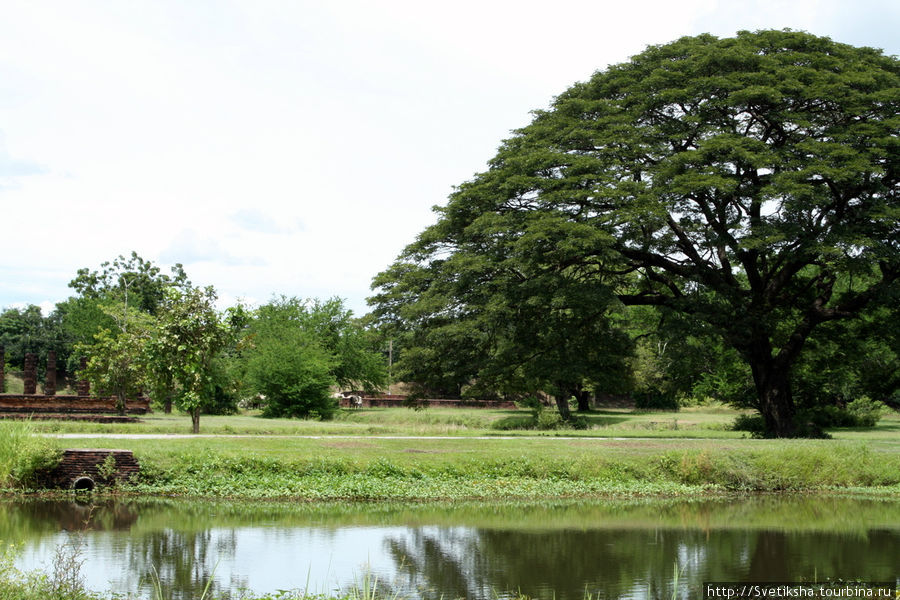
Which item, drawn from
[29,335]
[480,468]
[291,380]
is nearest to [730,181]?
[480,468]

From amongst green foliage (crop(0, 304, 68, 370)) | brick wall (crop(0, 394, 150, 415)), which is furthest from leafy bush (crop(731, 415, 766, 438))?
green foliage (crop(0, 304, 68, 370))

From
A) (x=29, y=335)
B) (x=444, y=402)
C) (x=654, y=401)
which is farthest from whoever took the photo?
(x=29, y=335)

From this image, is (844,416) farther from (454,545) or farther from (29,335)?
(29,335)

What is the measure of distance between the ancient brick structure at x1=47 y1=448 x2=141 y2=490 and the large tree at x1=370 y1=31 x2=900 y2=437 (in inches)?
579

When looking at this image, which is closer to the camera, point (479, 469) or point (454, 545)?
point (454, 545)

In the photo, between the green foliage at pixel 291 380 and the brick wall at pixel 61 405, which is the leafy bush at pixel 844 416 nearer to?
the green foliage at pixel 291 380

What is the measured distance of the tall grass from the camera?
54.7 ft

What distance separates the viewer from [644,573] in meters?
11.2

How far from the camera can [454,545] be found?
42.2 feet

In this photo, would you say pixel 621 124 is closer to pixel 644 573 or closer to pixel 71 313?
pixel 644 573

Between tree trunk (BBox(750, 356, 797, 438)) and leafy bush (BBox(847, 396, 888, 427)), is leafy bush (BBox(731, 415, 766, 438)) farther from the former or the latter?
leafy bush (BBox(847, 396, 888, 427))

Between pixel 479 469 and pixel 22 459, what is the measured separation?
9.81 meters

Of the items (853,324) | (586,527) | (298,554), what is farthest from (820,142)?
(298,554)

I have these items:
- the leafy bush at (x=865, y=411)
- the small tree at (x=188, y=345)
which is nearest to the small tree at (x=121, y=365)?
the small tree at (x=188, y=345)
